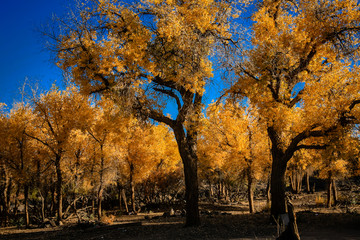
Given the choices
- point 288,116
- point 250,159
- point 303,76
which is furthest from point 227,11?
point 250,159

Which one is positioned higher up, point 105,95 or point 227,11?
point 227,11

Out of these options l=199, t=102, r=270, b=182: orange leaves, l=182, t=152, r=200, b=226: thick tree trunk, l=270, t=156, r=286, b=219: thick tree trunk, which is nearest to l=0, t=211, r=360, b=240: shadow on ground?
l=182, t=152, r=200, b=226: thick tree trunk

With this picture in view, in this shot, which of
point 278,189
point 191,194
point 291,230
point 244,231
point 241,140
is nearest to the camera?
point 291,230

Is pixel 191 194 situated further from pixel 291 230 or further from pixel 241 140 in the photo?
pixel 241 140

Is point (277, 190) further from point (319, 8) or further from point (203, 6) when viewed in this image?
point (203, 6)

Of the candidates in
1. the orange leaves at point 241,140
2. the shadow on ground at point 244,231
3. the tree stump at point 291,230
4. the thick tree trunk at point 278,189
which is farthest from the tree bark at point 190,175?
the orange leaves at point 241,140

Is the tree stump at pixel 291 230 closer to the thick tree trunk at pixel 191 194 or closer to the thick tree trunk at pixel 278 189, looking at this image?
the thick tree trunk at pixel 191 194

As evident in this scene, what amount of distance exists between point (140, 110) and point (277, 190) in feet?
21.1

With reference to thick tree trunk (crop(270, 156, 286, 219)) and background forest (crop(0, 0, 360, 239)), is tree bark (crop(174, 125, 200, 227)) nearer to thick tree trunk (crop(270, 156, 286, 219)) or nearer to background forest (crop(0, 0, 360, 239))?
background forest (crop(0, 0, 360, 239))

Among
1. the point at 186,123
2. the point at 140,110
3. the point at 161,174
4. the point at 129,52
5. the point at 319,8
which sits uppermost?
the point at 319,8

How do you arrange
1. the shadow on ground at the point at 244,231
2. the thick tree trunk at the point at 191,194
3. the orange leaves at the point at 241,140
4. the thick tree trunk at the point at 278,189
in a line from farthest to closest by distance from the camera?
the orange leaves at the point at 241,140, the thick tree trunk at the point at 278,189, the thick tree trunk at the point at 191,194, the shadow on ground at the point at 244,231

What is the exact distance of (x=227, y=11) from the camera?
9.22m

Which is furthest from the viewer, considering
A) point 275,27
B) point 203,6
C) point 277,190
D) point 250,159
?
point 250,159

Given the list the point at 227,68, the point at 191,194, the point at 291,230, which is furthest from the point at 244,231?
the point at 227,68
